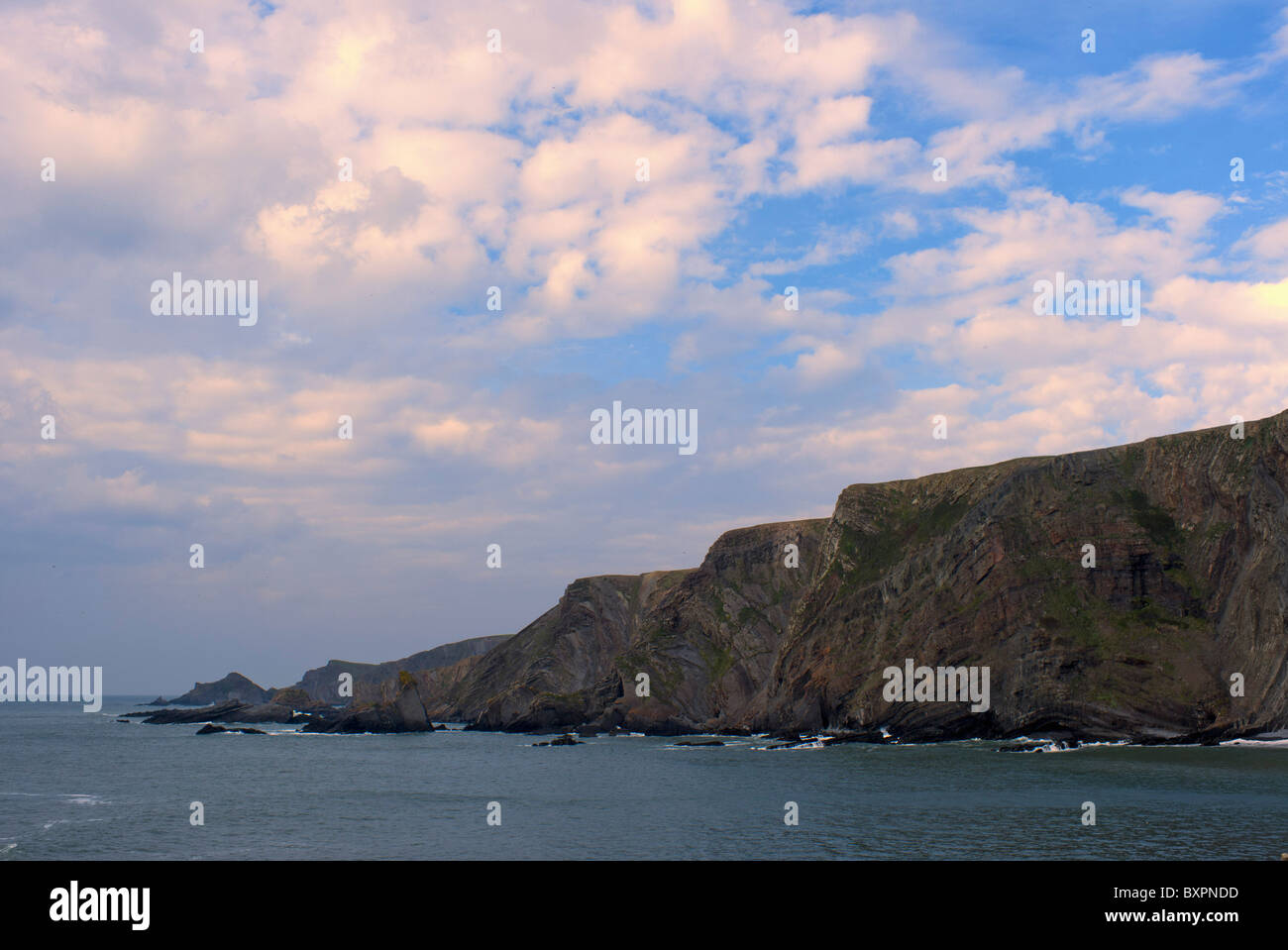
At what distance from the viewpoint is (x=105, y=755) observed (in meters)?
106

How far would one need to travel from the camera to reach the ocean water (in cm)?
4278

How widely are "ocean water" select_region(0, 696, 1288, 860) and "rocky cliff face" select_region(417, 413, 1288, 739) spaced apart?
10805 mm

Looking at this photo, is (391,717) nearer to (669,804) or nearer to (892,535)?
(892,535)

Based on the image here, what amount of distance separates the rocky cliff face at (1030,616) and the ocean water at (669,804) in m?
10.8

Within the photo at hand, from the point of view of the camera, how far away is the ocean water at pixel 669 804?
140 feet

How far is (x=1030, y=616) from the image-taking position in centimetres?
10775

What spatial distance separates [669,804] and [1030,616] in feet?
212

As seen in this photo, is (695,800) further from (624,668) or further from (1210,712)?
(624,668)

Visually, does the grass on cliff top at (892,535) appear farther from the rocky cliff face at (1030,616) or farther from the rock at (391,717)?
the rock at (391,717)

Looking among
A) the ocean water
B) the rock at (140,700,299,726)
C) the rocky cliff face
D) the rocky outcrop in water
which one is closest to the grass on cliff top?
the rocky cliff face

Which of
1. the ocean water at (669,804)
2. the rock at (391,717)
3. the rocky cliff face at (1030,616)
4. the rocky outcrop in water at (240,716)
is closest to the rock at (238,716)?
the rocky outcrop in water at (240,716)

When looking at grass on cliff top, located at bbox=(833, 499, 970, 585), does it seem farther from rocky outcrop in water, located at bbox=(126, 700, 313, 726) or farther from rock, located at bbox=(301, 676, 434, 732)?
rocky outcrop in water, located at bbox=(126, 700, 313, 726)
